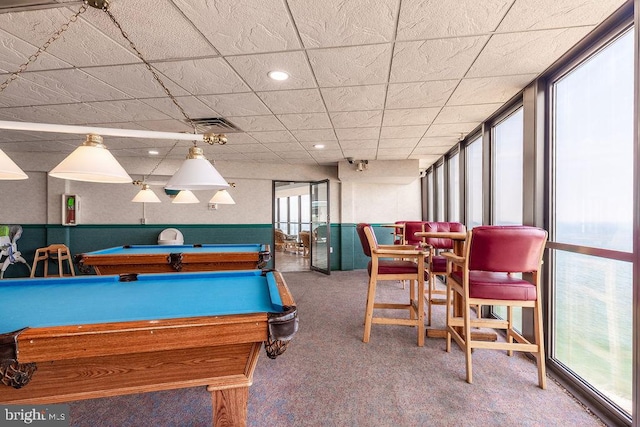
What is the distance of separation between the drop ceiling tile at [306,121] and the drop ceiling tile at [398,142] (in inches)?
48.6

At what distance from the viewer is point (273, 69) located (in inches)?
94.6

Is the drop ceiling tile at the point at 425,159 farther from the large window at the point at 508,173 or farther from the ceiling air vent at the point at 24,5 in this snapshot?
the ceiling air vent at the point at 24,5

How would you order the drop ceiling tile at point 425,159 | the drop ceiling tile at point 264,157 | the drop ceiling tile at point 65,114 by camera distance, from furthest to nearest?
the drop ceiling tile at point 425,159
the drop ceiling tile at point 264,157
the drop ceiling tile at point 65,114

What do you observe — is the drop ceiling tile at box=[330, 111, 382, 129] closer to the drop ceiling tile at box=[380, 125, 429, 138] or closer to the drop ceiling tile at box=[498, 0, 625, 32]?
the drop ceiling tile at box=[380, 125, 429, 138]

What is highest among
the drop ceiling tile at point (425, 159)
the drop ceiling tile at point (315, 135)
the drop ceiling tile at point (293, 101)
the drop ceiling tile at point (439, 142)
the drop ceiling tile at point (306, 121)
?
the drop ceiling tile at point (293, 101)

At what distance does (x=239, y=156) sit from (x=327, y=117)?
2.89 m

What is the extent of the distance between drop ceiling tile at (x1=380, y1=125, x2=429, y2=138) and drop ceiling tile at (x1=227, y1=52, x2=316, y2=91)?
5.68ft

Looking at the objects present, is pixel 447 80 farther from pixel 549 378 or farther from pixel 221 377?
pixel 221 377

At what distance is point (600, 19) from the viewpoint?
182cm

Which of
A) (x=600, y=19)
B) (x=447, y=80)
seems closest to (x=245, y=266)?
(x=447, y=80)

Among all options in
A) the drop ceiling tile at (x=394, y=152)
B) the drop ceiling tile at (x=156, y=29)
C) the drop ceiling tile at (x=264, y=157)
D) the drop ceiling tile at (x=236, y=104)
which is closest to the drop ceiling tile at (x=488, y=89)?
the drop ceiling tile at (x=236, y=104)

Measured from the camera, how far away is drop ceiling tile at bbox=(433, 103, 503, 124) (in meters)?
3.25

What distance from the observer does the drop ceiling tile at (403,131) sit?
13.0 feet

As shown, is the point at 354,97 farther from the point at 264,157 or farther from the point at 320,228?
the point at 320,228
